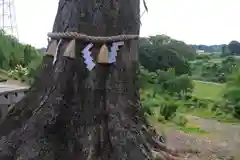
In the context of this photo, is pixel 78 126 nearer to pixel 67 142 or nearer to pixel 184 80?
pixel 67 142

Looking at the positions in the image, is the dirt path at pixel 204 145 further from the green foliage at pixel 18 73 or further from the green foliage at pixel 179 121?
the green foliage at pixel 18 73

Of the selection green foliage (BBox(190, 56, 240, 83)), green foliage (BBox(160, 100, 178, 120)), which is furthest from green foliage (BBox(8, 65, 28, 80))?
green foliage (BBox(190, 56, 240, 83))

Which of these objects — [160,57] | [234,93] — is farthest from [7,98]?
[160,57]

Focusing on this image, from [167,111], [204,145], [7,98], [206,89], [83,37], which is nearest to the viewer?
[83,37]

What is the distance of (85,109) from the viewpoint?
2562 millimetres

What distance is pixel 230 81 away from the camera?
57.4 ft

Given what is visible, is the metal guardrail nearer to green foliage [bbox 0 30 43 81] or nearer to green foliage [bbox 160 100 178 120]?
green foliage [bbox 160 100 178 120]

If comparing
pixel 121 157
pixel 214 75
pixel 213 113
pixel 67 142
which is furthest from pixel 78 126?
pixel 214 75

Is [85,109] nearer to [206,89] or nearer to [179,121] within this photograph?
[179,121]

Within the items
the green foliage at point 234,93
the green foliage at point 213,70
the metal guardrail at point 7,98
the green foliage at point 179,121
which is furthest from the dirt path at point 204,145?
the green foliage at point 213,70

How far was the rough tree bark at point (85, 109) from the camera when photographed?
8.29 feet

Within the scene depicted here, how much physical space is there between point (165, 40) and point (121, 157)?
3119 cm

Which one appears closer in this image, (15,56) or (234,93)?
(234,93)

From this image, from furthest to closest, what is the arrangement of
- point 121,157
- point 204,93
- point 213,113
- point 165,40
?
point 165,40, point 204,93, point 213,113, point 121,157
